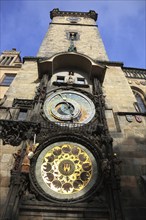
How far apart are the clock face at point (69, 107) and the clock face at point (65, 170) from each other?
158 cm

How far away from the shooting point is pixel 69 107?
973 centimetres

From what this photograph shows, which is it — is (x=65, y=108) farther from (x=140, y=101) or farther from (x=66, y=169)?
(x=140, y=101)

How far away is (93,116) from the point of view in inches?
369

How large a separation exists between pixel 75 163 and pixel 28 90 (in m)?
5.36

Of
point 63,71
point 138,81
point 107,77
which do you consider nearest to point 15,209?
point 63,71

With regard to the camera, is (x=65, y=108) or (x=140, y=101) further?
(x=140, y=101)

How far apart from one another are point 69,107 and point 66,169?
10.7ft

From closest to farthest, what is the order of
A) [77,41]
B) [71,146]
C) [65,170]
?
[65,170], [71,146], [77,41]

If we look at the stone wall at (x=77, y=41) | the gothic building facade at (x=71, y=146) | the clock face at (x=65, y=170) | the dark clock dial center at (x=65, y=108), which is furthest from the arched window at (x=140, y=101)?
the clock face at (x=65, y=170)

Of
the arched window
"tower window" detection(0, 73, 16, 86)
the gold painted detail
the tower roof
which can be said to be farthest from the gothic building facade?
the tower roof

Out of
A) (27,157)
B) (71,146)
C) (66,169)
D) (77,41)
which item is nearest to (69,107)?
Result: (71,146)

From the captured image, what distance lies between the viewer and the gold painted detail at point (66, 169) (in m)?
6.87

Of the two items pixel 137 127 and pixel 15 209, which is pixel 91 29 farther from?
pixel 15 209

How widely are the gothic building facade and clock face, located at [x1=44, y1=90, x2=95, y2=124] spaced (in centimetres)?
4
